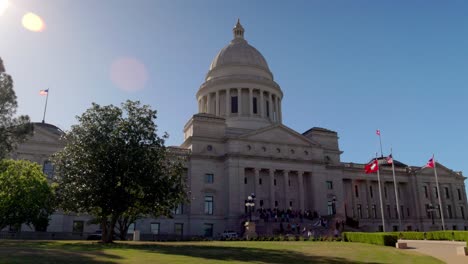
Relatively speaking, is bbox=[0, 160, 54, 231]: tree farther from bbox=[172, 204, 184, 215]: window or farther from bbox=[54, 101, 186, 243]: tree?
bbox=[172, 204, 184, 215]: window

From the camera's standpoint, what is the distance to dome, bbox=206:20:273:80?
76050mm

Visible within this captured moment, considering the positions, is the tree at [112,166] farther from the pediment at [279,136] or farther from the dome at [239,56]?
the dome at [239,56]

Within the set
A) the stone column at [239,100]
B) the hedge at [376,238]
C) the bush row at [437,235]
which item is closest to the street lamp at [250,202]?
the hedge at [376,238]

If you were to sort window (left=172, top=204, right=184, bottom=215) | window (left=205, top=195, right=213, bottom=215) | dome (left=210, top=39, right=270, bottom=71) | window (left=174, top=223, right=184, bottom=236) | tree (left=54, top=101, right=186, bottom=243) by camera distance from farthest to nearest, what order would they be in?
dome (left=210, top=39, right=270, bottom=71) → window (left=205, top=195, right=213, bottom=215) → window (left=172, top=204, right=184, bottom=215) → window (left=174, top=223, right=184, bottom=236) → tree (left=54, top=101, right=186, bottom=243)

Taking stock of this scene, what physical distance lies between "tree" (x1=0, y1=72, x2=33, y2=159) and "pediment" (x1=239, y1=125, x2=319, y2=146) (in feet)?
123

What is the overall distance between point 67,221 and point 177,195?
25.3 metres

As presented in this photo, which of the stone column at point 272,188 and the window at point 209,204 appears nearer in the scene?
the window at point 209,204

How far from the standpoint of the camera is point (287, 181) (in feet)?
201

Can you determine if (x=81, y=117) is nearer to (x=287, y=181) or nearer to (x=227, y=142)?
(x=227, y=142)

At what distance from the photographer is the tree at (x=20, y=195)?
37438 mm

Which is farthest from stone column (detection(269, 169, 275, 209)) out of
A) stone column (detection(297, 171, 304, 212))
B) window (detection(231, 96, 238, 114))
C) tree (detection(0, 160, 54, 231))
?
tree (detection(0, 160, 54, 231))

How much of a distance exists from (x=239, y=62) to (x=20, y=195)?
48968 mm

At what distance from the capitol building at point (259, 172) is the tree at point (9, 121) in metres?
22.0

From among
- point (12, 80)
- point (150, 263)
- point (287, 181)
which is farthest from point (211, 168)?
point (150, 263)
